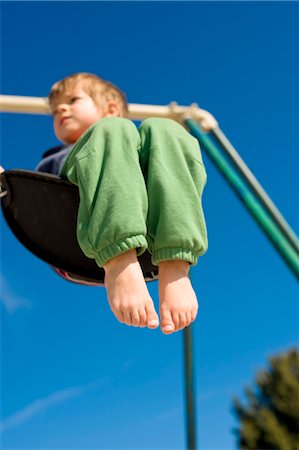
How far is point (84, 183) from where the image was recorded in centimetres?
156

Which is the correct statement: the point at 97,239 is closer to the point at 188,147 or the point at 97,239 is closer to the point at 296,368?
the point at 188,147

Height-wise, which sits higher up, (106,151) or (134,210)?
(106,151)

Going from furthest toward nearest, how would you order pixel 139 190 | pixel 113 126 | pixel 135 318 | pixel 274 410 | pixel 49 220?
pixel 274 410, pixel 49 220, pixel 113 126, pixel 139 190, pixel 135 318

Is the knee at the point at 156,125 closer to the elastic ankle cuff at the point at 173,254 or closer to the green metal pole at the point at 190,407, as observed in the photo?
the elastic ankle cuff at the point at 173,254

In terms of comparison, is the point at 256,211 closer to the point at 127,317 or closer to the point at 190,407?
the point at 190,407

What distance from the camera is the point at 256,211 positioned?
2973 millimetres

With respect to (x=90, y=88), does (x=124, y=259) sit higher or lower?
lower

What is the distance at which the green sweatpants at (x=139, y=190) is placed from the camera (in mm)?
1444

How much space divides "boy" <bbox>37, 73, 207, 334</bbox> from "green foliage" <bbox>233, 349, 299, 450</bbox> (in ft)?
59.7

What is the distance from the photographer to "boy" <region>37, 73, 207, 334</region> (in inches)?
55.9

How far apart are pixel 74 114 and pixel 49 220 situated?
16.1 inches

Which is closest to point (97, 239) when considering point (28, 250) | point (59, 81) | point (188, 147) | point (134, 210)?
point (134, 210)

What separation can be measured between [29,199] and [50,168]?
26 centimetres

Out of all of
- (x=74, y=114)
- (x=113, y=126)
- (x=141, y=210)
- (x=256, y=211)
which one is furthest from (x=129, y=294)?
(x=256, y=211)
